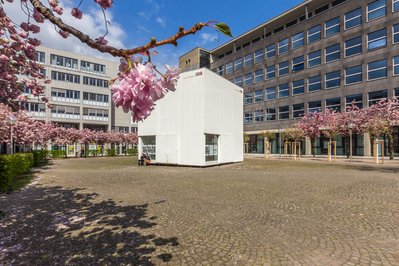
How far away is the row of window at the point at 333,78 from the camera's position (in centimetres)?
3466

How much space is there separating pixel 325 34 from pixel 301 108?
1282 cm

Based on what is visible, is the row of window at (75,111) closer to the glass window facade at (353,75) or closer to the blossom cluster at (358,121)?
the blossom cluster at (358,121)

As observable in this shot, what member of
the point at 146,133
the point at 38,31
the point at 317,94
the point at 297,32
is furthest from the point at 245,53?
the point at 38,31

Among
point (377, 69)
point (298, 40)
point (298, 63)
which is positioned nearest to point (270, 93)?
point (298, 63)

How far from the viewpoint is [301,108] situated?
44.2m

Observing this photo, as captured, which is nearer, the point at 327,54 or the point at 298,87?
the point at 327,54

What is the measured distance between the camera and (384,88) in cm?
3403

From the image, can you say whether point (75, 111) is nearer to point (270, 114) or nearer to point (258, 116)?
point (258, 116)

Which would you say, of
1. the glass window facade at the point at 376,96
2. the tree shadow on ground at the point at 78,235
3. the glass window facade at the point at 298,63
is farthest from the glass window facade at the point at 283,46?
the tree shadow on ground at the point at 78,235

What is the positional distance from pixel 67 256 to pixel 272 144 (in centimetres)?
4805

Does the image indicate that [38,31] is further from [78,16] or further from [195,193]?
[195,193]

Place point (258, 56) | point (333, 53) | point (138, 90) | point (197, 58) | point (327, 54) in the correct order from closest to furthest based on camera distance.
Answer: point (138, 90) → point (333, 53) → point (327, 54) → point (258, 56) → point (197, 58)

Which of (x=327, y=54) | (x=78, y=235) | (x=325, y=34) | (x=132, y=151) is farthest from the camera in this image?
(x=132, y=151)

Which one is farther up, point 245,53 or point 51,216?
point 245,53
